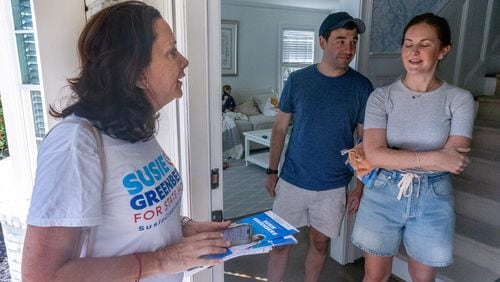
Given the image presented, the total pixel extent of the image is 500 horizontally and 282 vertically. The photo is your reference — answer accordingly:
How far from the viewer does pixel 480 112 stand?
2.63 meters

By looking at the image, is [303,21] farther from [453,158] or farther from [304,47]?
[453,158]

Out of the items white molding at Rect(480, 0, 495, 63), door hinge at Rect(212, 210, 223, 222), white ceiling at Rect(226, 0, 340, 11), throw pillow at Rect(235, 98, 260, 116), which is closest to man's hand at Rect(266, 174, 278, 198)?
door hinge at Rect(212, 210, 223, 222)

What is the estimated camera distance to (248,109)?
6117 mm

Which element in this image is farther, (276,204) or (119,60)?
(276,204)

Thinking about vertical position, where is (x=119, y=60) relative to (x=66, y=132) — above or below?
above

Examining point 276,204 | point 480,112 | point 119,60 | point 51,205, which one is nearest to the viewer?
point 51,205

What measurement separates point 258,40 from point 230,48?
2.20 feet

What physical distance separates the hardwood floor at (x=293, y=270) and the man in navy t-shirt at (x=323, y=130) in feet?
1.69

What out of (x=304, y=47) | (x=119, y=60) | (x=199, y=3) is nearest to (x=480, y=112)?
(x=199, y=3)

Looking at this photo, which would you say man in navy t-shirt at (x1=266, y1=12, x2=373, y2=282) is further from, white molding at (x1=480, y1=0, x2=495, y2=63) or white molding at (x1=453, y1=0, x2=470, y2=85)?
white molding at (x1=480, y1=0, x2=495, y2=63)

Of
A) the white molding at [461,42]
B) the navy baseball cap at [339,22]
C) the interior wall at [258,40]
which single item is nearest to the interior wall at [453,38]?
the white molding at [461,42]

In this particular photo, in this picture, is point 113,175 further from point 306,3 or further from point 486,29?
point 306,3

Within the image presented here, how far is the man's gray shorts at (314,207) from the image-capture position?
70.1 inches

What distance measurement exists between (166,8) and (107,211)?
2.57ft
